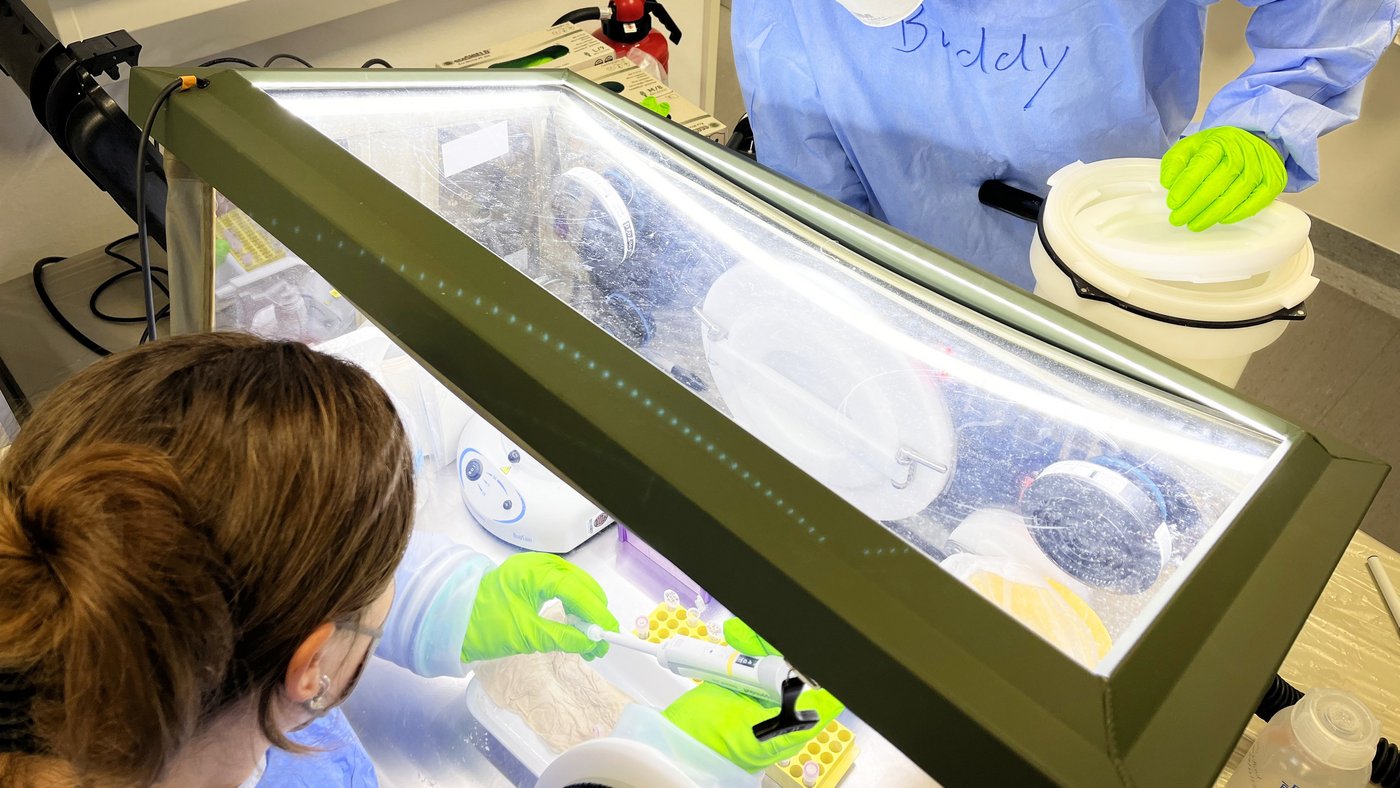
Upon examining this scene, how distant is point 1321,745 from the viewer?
89 cm

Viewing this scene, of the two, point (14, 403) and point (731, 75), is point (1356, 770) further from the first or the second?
point (731, 75)

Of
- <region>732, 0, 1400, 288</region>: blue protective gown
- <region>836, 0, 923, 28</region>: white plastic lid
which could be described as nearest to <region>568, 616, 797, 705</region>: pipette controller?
<region>732, 0, 1400, 288</region>: blue protective gown

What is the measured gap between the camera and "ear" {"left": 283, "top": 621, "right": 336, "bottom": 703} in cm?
72

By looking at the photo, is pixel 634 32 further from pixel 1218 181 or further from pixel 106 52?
pixel 1218 181

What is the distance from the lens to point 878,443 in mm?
788

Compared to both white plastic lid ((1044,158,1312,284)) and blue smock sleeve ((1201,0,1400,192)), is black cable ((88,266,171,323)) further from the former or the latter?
blue smock sleeve ((1201,0,1400,192))

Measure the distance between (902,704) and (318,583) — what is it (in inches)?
17.3

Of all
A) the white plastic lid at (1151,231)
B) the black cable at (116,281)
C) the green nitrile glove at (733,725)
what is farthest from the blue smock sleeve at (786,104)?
the black cable at (116,281)

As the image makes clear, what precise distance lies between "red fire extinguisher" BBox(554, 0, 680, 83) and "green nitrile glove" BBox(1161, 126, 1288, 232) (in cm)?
152

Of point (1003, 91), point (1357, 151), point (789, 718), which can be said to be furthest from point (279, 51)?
point (1357, 151)

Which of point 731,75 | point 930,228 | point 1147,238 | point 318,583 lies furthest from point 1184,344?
point 731,75

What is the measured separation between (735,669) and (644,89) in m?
1.67

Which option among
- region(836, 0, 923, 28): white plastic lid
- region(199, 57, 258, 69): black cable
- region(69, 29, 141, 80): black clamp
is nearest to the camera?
region(836, 0, 923, 28): white plastic lid

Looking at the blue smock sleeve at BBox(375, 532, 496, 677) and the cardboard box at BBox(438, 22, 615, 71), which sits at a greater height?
the cardboard box at BBox(438, 22, 615, 71)
